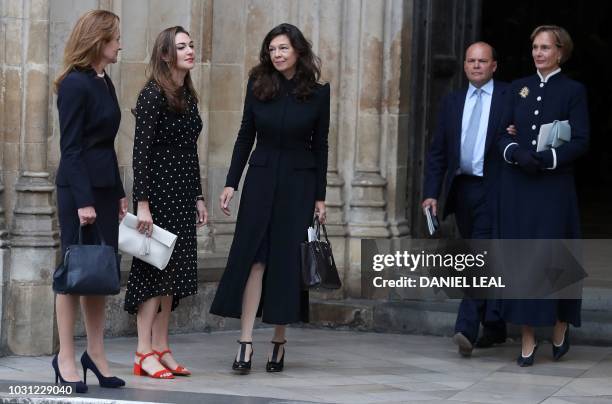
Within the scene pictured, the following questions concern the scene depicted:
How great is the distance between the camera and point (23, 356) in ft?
32.3

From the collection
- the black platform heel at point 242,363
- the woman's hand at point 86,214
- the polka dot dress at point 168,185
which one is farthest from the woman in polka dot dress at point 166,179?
the woman's hand at point 86,214

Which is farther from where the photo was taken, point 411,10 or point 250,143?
point 411,10

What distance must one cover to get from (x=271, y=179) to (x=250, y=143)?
280 mm

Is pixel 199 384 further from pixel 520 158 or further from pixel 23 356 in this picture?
pixel 520 158

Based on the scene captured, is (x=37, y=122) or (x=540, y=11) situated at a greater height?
(x=540, y=11)

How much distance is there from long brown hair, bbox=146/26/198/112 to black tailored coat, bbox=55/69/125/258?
53 centimetres

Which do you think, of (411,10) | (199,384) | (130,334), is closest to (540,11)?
(411,10)

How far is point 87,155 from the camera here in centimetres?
851

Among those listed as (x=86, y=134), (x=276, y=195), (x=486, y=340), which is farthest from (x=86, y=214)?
(x=486, y=340)

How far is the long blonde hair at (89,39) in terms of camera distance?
8516 mm

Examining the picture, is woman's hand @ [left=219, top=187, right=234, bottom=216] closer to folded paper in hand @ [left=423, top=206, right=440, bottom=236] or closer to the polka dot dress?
the polka dot dress

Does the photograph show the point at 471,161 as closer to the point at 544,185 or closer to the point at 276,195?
the point at 544,185

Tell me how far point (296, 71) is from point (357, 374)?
5.63 ft

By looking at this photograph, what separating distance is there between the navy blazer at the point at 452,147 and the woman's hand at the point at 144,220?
1.93 meters
